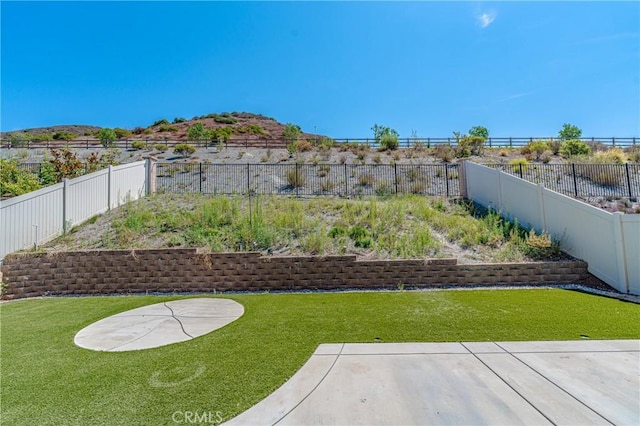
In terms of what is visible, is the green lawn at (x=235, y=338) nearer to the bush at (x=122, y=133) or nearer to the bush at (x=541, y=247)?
the bush at (x=541, y=247)

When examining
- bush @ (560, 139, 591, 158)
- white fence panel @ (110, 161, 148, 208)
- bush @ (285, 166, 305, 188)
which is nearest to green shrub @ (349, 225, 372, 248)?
bush @ (285, 166, 305, 188)

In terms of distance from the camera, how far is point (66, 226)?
9.12 m

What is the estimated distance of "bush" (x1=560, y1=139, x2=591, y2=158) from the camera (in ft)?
69.8

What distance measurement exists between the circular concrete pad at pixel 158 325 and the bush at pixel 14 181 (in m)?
9.83

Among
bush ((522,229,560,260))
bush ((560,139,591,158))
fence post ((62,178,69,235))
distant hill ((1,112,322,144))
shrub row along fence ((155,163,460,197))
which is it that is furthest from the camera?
distant hill ((1,112,322,144))

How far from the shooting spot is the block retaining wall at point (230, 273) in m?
7.39

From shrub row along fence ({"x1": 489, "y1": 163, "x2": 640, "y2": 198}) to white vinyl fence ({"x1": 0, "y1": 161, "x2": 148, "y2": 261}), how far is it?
17.7 metres

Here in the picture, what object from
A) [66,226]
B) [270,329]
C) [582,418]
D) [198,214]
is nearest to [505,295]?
[582,418]

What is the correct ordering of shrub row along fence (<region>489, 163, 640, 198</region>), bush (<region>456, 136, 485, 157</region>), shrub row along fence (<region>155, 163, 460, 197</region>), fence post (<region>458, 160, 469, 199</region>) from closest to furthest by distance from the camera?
1. fence post (<region>458, 160, 469, 199</region>)
2. shrub row along fence (<region>489, 163, 640, 198</region>)
3. shrub row along fence (<region>155, 163, 460, 197</region>)
4. bush (<region>456, 136, 485, 157</region>)

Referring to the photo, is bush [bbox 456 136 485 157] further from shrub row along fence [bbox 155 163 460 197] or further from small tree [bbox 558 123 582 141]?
small tree [bbox 558 123 582 141]

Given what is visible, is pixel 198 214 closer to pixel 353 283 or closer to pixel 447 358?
pixel 353 283

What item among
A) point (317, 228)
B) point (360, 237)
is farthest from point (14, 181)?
point (360, 237)

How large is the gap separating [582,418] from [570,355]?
1.42m

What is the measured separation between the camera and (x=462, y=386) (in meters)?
2.98
